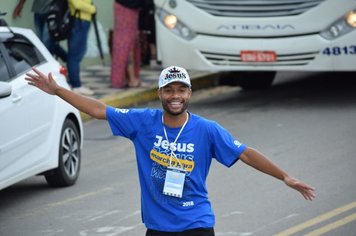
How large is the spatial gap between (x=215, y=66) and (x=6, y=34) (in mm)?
4498

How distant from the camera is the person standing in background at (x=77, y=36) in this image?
15.6 m

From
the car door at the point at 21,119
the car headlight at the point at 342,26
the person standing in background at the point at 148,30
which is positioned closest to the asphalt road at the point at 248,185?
the car door at the point at 21,119

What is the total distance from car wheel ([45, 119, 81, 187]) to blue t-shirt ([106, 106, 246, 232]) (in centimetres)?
422

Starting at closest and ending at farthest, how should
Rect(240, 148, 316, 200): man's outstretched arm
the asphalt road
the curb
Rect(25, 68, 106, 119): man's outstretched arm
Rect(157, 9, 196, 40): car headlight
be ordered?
Rect(240, 148, 316, 200): man's outstretched arm
Rect(25, 68, 106, 119): man's outstretched arm
the asphalt road
Rect(157, 9, 196, 40): car headlight
the curb

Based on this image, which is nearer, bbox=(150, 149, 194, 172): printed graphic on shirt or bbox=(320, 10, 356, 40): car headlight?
bbox=(150, 149, 194, 172): printed graphic on shirt

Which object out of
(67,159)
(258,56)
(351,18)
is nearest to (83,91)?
(258,56)

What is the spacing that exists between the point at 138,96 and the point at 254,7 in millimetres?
2415

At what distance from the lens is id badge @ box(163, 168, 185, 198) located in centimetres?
639

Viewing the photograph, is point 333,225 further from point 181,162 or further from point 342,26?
point 342,26

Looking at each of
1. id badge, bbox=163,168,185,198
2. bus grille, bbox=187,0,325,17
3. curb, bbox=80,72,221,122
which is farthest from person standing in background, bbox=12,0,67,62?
id badge, bbox=163,168,185,198

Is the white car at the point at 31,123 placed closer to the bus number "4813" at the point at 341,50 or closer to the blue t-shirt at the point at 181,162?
the blue t-shirt at the point at 181,162

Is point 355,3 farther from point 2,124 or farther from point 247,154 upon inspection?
point 247,154

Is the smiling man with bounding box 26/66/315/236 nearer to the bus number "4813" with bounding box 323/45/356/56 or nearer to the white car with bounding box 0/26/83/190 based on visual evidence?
the white car with bounding box 0/26/83/190

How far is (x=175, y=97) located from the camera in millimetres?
6391
